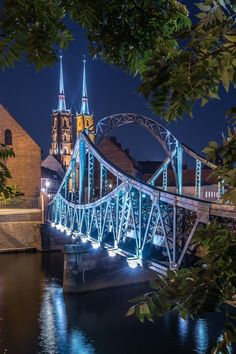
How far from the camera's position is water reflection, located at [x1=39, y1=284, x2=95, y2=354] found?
19627mm

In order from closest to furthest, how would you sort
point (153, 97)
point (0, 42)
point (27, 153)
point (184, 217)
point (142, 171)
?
point (153, 97) → point (0, 42) → point (184, 217) → point (27, 153) → point (142, 171)

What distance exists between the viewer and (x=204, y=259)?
2832 millimetres

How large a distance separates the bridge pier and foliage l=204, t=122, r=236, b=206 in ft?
88.4

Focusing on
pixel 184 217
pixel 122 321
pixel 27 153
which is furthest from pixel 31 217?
pixel 184 217

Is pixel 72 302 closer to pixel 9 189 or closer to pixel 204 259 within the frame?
pixel 9 189

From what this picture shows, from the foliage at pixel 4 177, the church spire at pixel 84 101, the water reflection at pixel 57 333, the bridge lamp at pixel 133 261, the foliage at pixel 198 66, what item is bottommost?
the water reflection at pixel 57 333

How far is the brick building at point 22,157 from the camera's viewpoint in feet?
174

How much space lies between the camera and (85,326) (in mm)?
22766

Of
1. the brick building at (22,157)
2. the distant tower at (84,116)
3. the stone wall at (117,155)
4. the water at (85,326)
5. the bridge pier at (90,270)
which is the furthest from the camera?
the distant tower at (84,116)

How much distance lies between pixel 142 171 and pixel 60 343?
2148 inches

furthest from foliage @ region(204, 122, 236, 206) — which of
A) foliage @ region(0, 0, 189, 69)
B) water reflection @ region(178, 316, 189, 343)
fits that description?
water reflection @ region(178, 316, 189, 343)

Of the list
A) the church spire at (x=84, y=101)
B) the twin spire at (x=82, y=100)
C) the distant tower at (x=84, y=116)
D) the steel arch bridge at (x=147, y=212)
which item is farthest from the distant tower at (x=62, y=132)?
the steel arch bridge at (x=147, y=212)

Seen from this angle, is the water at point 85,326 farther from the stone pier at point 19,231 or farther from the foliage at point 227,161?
the foliage at point 227,161

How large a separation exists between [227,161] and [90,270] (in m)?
28.0
